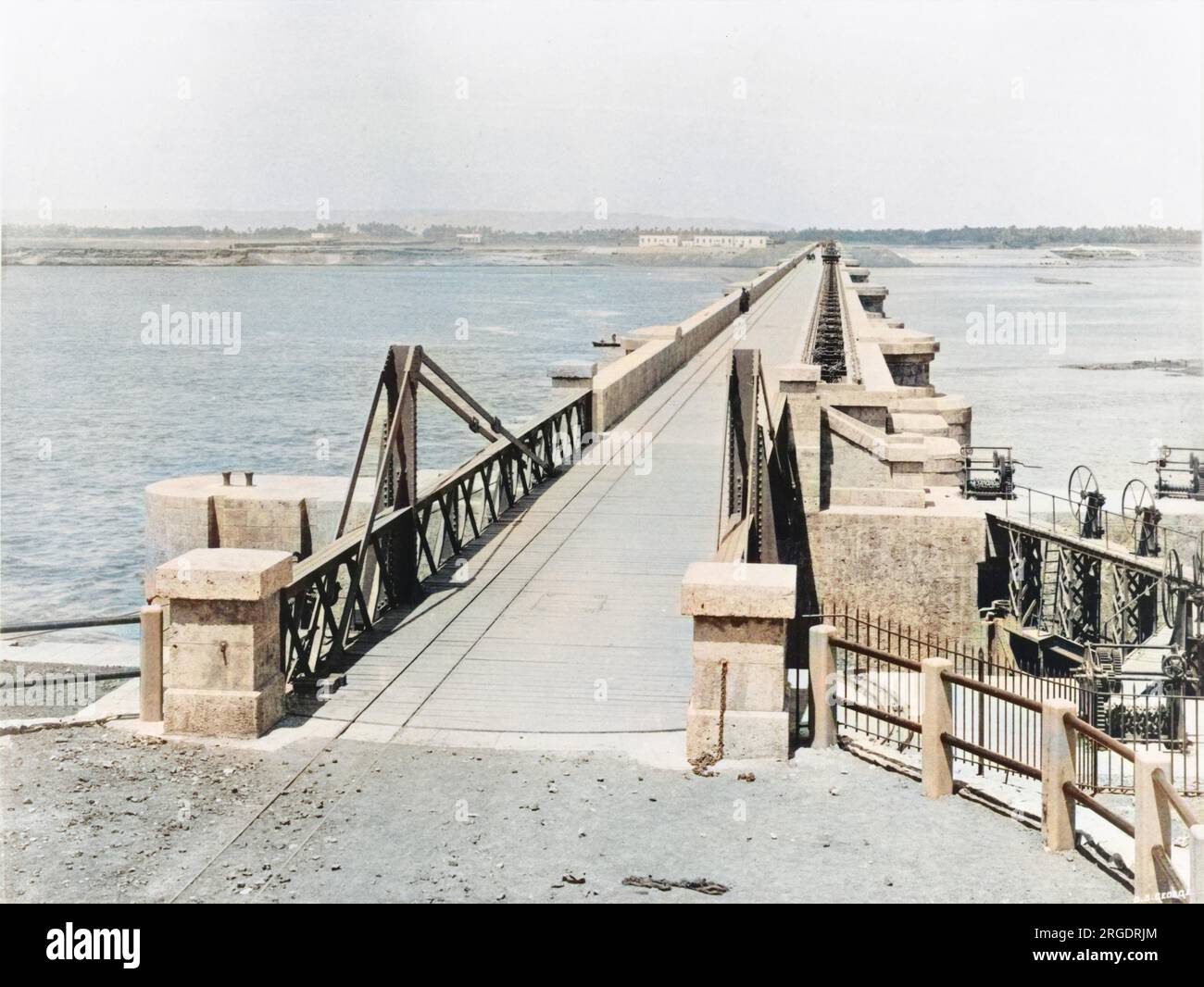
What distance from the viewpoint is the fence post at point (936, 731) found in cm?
865

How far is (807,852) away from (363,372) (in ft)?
223

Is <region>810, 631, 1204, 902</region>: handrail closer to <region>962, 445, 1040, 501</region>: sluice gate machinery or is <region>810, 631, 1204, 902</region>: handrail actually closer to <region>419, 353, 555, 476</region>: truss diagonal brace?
<region>419, 353, 555, 476</region>: truss diagonal brace

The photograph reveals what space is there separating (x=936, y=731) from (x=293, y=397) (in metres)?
58.9

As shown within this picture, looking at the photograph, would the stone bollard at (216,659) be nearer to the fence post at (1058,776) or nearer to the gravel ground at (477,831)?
the gravel ground at (477,831)

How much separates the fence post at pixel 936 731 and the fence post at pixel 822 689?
0.85 metres

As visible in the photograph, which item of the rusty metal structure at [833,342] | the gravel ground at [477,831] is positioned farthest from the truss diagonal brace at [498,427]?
the rusty metal structure at [833,342]

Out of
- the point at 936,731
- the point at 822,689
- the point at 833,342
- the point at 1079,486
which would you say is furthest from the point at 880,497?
the point at 833,342

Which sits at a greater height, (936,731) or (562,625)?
(562,625)

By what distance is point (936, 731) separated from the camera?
8.63 m

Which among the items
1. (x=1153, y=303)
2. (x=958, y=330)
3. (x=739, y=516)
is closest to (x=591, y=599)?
(x=739, y=516)

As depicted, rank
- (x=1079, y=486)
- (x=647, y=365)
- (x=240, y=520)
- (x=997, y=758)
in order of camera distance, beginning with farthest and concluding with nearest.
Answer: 1. (x=1079, y=486)
2. (x=647, y=365)
3. (x=240, y=520)
4. (x=997, y=758)

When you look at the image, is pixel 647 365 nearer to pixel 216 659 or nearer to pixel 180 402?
pixel 216 659
